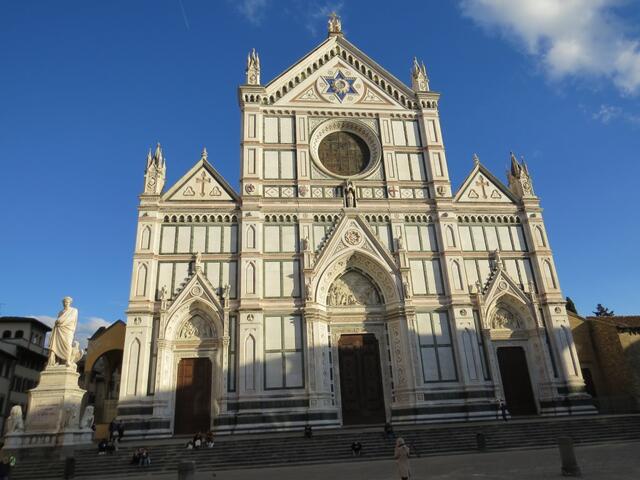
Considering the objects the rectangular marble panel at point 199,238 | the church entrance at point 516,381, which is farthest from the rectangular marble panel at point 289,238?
the church entrance at point 516,381

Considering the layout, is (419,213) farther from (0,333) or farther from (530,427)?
(0,333)

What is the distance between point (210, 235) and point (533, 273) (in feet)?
57.4

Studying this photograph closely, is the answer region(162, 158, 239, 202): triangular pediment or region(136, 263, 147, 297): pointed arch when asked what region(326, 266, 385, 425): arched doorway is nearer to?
region(162, 158, 239, 202): triangular pediment

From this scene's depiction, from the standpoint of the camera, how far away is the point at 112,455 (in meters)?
16.8

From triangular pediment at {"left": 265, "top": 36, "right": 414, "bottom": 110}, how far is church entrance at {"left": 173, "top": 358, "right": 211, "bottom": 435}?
609 inches

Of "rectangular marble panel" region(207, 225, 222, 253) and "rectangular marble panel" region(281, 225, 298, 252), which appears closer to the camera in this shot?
"rectangular marble panel" region(207, 225, 222, 253)

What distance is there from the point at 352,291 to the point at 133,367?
11318 mm

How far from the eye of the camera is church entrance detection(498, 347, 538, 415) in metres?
23.5

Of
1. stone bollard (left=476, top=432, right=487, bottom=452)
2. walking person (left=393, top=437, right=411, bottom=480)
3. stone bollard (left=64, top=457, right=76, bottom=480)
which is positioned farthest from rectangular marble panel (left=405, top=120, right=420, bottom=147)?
stone bollard (left=64, top=457, right=76, bottom=480)

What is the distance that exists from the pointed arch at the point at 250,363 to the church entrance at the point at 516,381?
1246 centimetres

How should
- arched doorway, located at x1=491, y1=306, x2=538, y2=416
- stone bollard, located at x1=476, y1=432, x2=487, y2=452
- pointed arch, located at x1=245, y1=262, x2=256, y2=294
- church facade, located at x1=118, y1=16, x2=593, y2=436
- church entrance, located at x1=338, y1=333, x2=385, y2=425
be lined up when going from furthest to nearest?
arched doorway, located at x1=491, y1=306, x2=538, y2=416 → pointed arch, located at x1=245, y1=262, x2=256, y2=294 → church entrance, located at x1=338, y1=333, x2=385, y2=425 → church facade, located at x1=118, y1=16, x2=593, y2=436 → stone bollard, located at x1=476, y1=432, x2=487, y2=452

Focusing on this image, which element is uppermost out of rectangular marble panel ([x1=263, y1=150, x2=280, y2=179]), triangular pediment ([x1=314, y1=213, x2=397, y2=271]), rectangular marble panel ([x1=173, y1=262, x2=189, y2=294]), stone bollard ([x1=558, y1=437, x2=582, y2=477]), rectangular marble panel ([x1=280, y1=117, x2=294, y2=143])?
rectangular marble panel ([x1=280, y1=117, x2=294, y2=143])

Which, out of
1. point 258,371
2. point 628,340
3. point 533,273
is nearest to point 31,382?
point 258,371

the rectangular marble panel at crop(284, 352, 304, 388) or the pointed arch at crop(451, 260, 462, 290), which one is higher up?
the pointed arch at crop(451, 260, 462, 290)
